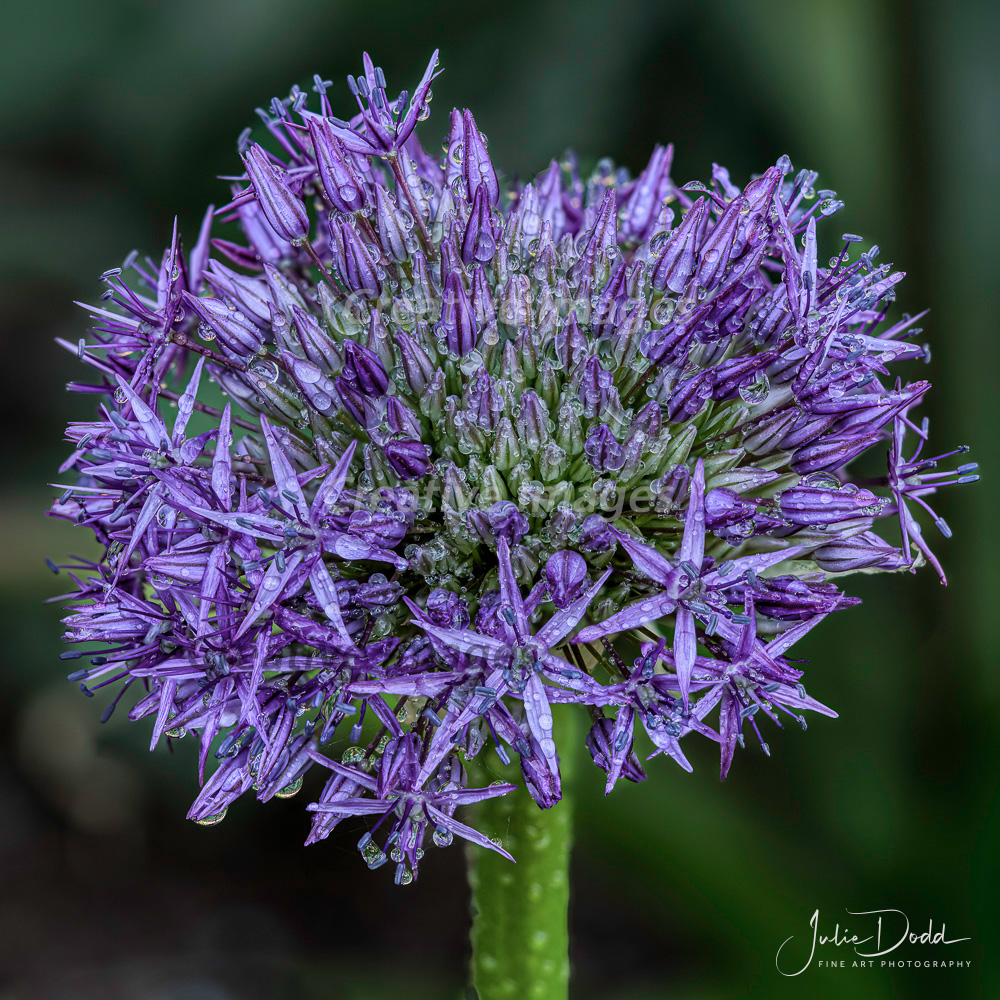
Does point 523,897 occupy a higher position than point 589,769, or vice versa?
point 589,769

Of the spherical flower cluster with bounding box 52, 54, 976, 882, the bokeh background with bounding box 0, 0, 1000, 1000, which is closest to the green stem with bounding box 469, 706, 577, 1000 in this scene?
the spherical flower cluster with bounding box 52, 54, 976, 882

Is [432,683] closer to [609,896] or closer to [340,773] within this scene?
[340,773]

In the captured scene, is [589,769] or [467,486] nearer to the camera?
[467,486]
